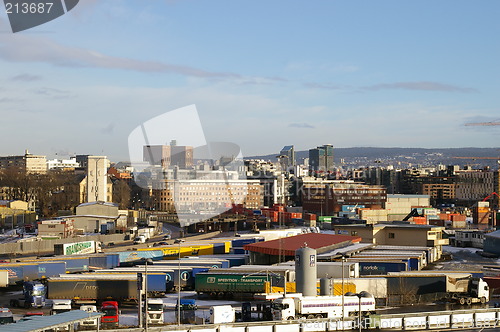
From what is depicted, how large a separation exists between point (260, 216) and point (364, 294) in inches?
1873

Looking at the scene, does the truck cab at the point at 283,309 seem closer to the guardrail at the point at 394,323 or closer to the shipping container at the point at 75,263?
the guardrail at the point at 394,323

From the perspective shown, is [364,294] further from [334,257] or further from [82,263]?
[82,263]

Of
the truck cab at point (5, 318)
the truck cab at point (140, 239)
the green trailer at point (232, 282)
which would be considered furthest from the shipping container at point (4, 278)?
the truck cab at point (140, 239)

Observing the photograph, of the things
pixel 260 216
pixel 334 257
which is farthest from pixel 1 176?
pixel 334 257

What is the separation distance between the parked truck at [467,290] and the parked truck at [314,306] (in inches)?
196

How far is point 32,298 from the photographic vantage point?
21.1m

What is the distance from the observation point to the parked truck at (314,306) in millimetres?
17297

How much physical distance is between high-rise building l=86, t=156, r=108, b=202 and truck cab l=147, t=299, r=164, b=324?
51.5 metres

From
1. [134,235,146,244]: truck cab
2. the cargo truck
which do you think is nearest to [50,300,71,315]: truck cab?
the cargo truck

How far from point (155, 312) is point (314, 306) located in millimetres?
4166

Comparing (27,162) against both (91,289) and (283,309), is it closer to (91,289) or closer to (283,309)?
(91,289)

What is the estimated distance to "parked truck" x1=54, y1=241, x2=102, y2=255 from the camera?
3281 centimetres

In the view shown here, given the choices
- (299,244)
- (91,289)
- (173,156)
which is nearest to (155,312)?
(91,289)

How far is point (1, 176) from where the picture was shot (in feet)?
293
